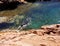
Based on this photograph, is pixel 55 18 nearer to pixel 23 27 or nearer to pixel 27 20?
pixel 27 20

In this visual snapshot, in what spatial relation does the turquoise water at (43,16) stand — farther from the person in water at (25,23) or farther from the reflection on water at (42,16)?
the person in water at (25,23)

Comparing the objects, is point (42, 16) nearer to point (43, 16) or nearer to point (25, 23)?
point (43, 16)

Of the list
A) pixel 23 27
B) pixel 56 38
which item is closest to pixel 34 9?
pixel 23 27

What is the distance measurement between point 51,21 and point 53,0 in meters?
16.4

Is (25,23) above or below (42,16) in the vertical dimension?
below

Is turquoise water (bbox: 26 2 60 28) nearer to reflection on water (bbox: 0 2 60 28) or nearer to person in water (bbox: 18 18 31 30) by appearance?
reflection on water (bbox: 0 2 60 28)

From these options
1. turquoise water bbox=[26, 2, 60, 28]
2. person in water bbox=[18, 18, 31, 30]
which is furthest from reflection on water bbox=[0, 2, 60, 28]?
person in water bbox=[18, 18, 31, 30]

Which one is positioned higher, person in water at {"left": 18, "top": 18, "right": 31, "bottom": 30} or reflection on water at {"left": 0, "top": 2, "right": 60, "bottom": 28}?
reflection on water at {"left": 0, "top": 2, "right": 60, "bottom": 28}

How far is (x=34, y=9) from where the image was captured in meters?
32.1

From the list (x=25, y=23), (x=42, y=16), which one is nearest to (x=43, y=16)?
(x=42, y=16)

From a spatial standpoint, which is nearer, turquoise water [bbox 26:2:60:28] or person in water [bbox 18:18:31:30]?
person in water [bbox 18:18:31:30]

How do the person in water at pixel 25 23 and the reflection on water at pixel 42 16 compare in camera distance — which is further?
the reflection on water at pixel 42 16

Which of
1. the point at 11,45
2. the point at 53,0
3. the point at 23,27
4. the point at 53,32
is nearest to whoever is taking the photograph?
the point at 11,45

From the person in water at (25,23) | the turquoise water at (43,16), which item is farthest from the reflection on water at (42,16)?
the person in water at (25,23)
